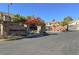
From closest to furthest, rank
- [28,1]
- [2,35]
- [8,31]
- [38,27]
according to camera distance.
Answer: [28,1], [2,35], [8,31], [38,27]

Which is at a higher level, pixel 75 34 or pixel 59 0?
pixel 59 0

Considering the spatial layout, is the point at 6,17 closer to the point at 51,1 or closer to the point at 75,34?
the point at 75,34

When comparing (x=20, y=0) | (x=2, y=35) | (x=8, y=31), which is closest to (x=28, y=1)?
(x=20, y=0)

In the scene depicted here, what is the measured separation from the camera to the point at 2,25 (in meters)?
25.1

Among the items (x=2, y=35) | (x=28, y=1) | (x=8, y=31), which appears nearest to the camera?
(x=28, y=1)

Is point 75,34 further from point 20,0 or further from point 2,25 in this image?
point 20,0

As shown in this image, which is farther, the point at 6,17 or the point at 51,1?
the point at 6,17

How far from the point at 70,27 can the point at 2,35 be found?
21.0 ft

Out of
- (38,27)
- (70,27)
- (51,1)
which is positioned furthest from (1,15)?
(51,1)
